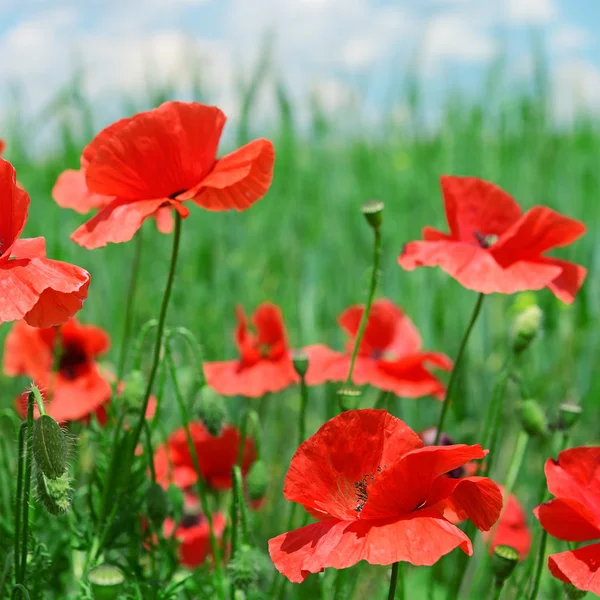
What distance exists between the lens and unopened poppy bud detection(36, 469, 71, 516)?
0.75 m

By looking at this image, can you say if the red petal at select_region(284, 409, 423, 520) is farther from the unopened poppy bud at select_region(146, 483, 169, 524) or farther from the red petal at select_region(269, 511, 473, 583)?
the unopened poppy bud at select_region(146, 483, 169, 524)

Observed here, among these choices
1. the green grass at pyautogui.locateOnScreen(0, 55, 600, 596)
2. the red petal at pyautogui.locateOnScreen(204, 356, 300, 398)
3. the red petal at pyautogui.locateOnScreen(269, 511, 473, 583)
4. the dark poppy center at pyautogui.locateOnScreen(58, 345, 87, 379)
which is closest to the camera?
the red petal at pyautogui.locateOnScreen(269, 511, 473, 583)

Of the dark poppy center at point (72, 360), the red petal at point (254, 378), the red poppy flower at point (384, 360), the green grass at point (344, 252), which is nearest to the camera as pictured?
the red poppy flower at point (384, 360)

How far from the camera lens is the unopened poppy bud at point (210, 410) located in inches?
44.4

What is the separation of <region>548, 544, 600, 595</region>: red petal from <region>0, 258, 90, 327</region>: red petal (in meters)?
0.49

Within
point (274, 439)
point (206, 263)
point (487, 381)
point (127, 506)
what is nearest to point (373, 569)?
point (274, 439)

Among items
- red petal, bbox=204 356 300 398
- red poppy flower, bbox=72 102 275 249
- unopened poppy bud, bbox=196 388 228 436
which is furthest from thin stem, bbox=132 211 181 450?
red petal, bbox=204 356 300 398

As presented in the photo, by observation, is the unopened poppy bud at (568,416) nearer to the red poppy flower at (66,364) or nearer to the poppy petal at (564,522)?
the poppy petal at (564,522)

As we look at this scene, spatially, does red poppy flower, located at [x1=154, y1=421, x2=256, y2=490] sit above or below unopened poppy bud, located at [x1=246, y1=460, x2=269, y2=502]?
below

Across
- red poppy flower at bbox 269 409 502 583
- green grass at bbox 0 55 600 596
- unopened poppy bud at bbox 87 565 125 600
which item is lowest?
green grass at bbox 0 55 600 596

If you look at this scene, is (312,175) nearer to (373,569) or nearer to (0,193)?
(373,569)

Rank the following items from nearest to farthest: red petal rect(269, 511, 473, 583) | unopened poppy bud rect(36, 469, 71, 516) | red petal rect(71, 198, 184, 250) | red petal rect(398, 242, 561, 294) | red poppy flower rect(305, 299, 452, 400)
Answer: red petal rect(269, 511, 473, 583), unopened poppy bud rect(36, 469, 71, 516), red petal rect(71, 198, 184, 250), red petal rect(398, 242, 561, 294), red poppy flower rect(305, 299, 452, 400)

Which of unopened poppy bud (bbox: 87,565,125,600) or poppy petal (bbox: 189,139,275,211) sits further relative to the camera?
poppy petal (bbox: 189,139,275,211)

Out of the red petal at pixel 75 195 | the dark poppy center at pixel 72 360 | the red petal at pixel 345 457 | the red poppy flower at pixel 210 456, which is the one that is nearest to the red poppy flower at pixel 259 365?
the red poppy flower at pixel 210 456
